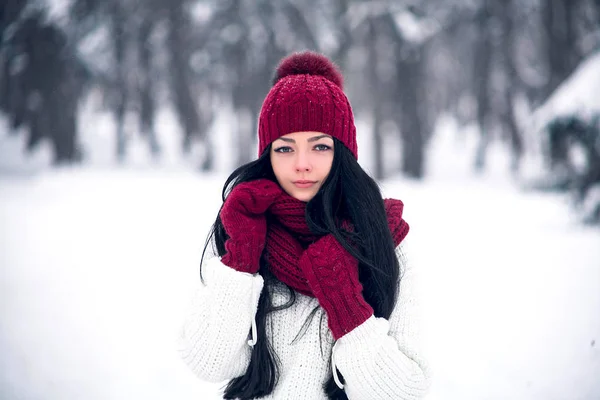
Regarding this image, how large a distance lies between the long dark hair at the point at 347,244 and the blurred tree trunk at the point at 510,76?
17950mm

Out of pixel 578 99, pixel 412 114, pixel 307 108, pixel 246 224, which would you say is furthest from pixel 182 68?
pixel 246 224

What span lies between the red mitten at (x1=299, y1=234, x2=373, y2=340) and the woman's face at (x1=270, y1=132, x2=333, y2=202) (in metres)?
0.29

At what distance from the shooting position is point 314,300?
1.99 metres

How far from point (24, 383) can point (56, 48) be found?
53.5ft

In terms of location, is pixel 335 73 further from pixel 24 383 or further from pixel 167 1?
pixel 167 1

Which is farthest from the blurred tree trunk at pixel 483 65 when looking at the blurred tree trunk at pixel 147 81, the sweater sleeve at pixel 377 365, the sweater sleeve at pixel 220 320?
the sweater sleeve at pixel 220 320

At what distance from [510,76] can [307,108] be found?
61.2 feet

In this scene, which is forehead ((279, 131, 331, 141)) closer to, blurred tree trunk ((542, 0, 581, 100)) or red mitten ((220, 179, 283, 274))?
red mitten ((220, 179, 283, 274))

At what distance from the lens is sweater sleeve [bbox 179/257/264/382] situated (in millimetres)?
1814

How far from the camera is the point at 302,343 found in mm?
1934

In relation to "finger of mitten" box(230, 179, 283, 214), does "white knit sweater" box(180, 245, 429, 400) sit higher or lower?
lower

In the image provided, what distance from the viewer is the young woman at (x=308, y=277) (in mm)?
1742

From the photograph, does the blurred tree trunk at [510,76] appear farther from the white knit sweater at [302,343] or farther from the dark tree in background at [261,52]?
the white knit sweater at [302,343]

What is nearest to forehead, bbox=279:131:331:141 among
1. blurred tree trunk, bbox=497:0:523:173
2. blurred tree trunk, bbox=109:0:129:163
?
blurred tree trunk, bbox=497:0:523:173
